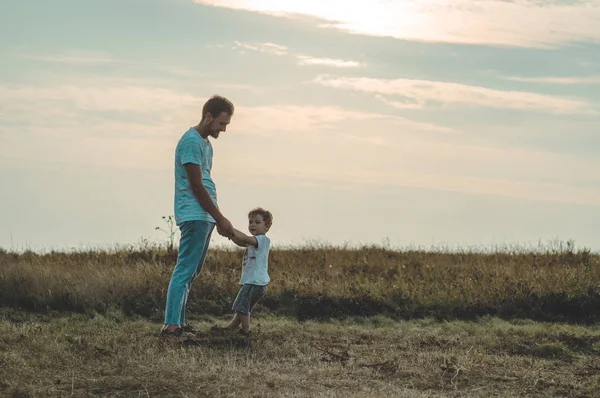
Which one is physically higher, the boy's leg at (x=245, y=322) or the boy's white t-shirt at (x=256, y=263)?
the boy's white t-shirt at (x=256, y=263)

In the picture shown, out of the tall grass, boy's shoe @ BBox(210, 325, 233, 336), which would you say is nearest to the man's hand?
boy's shoe @ BBox(210, 325, 233, 336)

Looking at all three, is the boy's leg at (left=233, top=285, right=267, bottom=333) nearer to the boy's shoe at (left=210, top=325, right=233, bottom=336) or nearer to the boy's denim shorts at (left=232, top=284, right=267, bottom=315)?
the boy's denim shorts at (left=232, top=284, right=267, bottom=315)

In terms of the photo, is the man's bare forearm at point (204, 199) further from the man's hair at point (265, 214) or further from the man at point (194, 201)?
the man's hair at point (265, 214)

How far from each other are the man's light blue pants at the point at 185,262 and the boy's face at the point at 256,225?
621mm

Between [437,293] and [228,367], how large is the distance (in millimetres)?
6184

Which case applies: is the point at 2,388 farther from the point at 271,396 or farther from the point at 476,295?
the point at 476,295

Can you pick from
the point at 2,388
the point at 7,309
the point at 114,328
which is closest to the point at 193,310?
the point at 114,328

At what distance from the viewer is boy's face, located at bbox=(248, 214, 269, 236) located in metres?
9.17

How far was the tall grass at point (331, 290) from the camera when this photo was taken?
12102mm

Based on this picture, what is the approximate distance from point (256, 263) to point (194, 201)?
4.14ft

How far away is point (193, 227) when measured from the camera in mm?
8492

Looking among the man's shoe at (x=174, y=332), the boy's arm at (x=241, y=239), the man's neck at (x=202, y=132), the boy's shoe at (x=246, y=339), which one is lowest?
the boy's shoe at (x=246, y=339)

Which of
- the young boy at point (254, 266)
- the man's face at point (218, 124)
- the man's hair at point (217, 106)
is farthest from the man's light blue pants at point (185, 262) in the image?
the man's hair at point (217, 106)

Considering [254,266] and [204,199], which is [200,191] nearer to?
[204,199]
